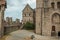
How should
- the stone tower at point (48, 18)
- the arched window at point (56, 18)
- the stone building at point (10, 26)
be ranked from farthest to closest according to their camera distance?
1. the arched window at point (56, 18)
2. the stone tower at point (48, 18)
3. the stone building at point (10, 26)

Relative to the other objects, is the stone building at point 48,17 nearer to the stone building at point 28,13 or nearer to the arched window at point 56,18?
the arched window at point 56,18

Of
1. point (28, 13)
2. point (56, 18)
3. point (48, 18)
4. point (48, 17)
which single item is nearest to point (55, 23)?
point (56, 18)

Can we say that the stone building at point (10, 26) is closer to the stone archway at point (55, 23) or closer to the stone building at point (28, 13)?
the stone building at point (28, 13)

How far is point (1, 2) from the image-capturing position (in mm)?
45781

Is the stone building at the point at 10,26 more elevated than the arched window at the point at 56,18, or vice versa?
the arched window at the point at 56,18

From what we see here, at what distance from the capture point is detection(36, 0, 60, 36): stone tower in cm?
5666

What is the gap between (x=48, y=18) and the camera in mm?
56750

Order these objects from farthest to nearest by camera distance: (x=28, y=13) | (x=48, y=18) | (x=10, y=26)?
(x=28, y=13), (x=10, y=26), (x=48, y=18)

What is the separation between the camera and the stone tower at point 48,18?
56656mm

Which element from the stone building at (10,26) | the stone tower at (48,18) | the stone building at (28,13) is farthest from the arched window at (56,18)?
the stone building at (28,13)

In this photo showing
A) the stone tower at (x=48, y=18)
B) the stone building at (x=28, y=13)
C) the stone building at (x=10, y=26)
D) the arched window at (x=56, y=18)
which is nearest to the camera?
the stone building at (x=10, y=26)

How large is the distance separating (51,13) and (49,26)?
4.03 meters

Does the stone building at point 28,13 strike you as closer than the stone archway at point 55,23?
No

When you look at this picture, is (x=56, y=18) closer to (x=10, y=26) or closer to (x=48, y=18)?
(x=48, y=18)
